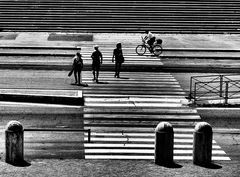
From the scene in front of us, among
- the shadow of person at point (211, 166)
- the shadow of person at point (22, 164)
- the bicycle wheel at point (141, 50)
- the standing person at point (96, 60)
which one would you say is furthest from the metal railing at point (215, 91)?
the shadow of person at point (22, 164)

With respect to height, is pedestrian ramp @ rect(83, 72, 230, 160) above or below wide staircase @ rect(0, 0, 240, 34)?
below

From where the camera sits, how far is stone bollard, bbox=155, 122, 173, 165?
18.1 metres

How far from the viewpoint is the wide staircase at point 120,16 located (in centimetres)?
4956

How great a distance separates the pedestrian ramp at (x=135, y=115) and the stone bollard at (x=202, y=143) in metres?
1.14

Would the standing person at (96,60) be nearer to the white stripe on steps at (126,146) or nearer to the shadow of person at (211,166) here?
the white stripe on steps at (126,146)

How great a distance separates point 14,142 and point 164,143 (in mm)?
3823

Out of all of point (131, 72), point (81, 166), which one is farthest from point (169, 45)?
point (81, 166)

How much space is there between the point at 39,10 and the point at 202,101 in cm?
2686

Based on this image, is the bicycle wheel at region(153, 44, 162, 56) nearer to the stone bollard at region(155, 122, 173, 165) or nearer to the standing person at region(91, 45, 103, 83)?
the standing person at region(91, 45, 103, 83)

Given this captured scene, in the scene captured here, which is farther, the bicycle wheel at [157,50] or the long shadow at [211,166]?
the bicycle wheel at [157,50]

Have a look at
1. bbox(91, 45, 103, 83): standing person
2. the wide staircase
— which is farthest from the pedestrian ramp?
the wide staircase

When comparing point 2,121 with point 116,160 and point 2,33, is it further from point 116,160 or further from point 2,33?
point 2,33

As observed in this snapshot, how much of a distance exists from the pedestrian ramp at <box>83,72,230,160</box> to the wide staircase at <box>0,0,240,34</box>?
15970mm

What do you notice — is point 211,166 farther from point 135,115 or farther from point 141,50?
point 141,50
